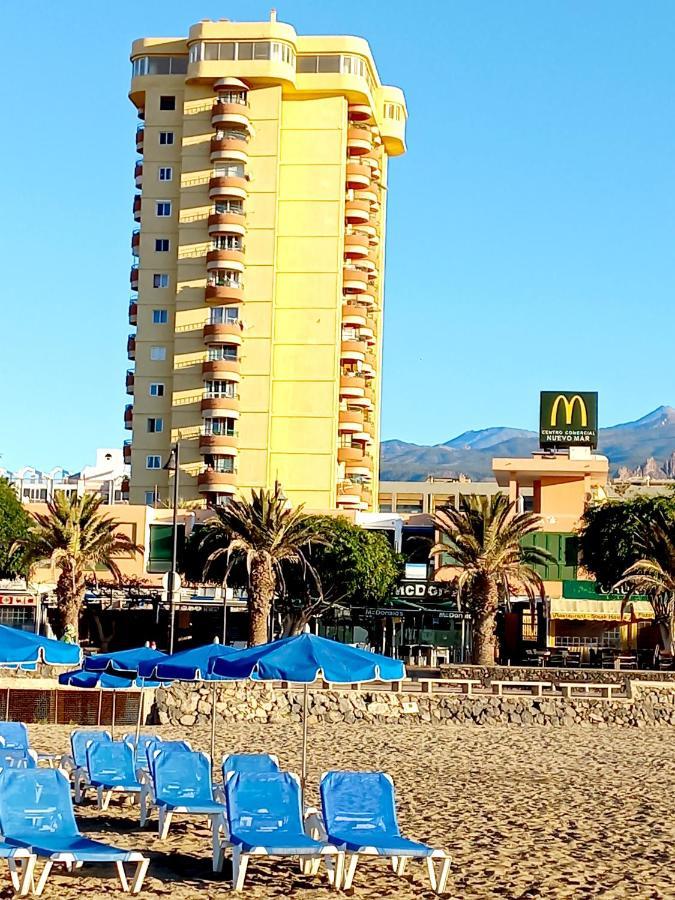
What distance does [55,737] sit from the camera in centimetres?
2866

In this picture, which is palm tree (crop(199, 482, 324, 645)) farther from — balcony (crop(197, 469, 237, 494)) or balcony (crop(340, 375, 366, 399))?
balcony (crop(340, 375, 366, 399))

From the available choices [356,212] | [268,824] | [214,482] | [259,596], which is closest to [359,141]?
[356,212]

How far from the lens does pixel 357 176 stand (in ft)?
295

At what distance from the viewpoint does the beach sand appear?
13266mm

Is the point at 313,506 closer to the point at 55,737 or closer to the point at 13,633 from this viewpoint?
the point at 55,737

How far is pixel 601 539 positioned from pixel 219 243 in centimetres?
3467

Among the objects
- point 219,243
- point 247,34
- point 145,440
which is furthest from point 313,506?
point 247,34

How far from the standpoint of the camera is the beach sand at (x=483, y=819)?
43.5 feet

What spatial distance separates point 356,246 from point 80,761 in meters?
72.7

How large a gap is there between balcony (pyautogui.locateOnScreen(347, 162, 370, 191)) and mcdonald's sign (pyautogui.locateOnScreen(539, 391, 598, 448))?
18770 mm

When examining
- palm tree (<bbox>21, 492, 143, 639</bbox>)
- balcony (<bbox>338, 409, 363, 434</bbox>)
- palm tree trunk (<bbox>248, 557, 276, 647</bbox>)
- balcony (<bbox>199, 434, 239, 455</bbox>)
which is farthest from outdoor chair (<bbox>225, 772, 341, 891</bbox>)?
balcony (<bbox>338, 409, 363, 434</bbox>)

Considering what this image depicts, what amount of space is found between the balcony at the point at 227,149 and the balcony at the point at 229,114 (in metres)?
0.98

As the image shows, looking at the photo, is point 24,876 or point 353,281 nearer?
point 24,876

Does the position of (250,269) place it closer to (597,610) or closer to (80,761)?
(597,610)
